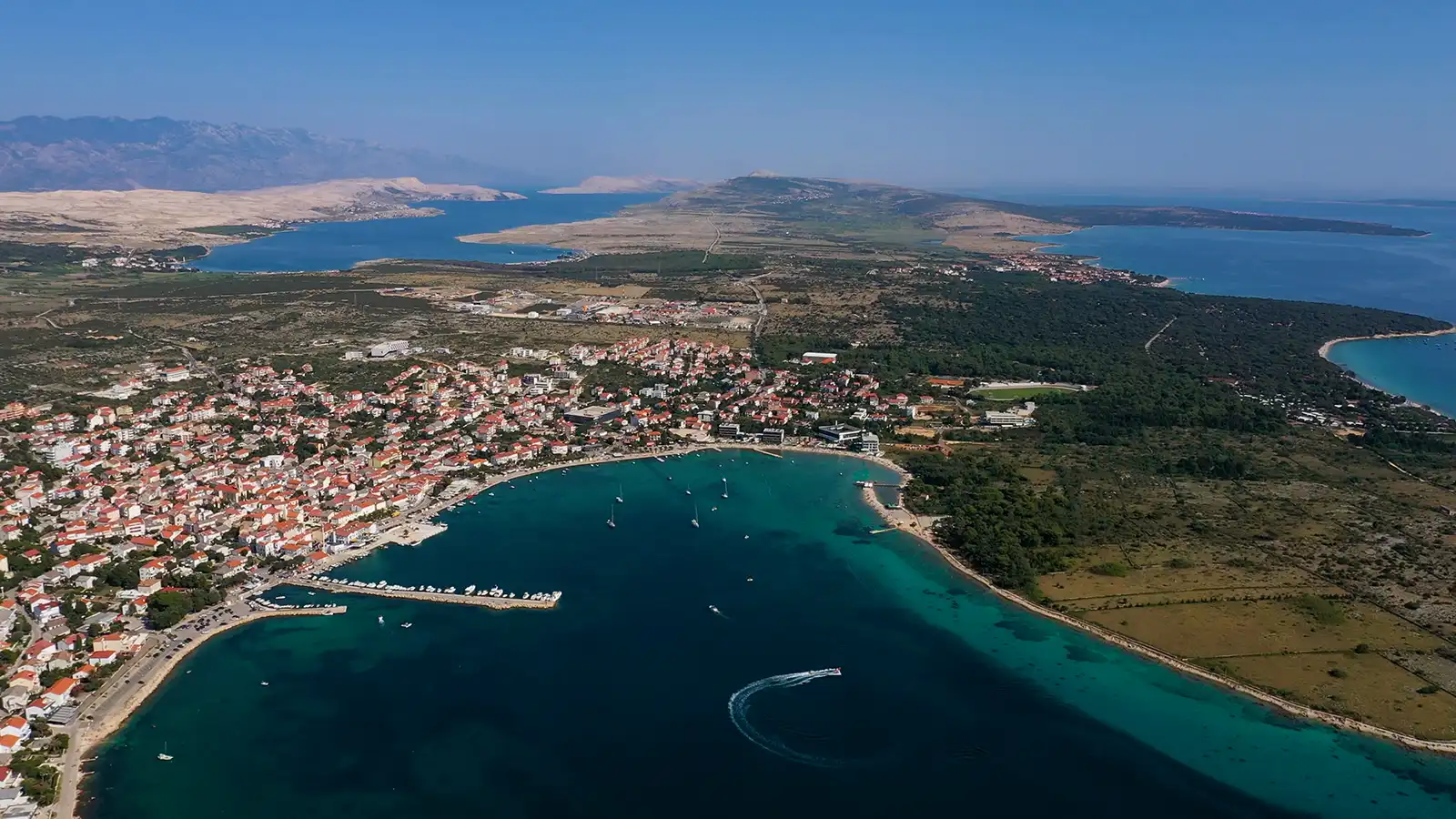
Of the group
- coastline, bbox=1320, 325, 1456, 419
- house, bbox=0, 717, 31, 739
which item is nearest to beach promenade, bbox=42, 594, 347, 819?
house, bbox=0, 717, 31, 739

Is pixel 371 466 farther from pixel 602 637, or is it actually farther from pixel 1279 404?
pixel 1279 404

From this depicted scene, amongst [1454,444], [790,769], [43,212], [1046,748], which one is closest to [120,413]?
[790,769]

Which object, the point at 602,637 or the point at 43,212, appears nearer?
the point at 602,637

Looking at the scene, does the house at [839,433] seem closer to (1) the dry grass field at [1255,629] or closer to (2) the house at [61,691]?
(1) the dry grass field at [1255,629]

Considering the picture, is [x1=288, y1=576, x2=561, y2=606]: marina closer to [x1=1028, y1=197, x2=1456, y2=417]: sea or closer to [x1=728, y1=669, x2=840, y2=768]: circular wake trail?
[x1=728, y1=669, x2=840, y2=768]: circular wake trail

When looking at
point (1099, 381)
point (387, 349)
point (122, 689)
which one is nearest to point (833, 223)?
point (1099, 381)

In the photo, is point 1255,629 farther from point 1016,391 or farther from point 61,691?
point 61,691
